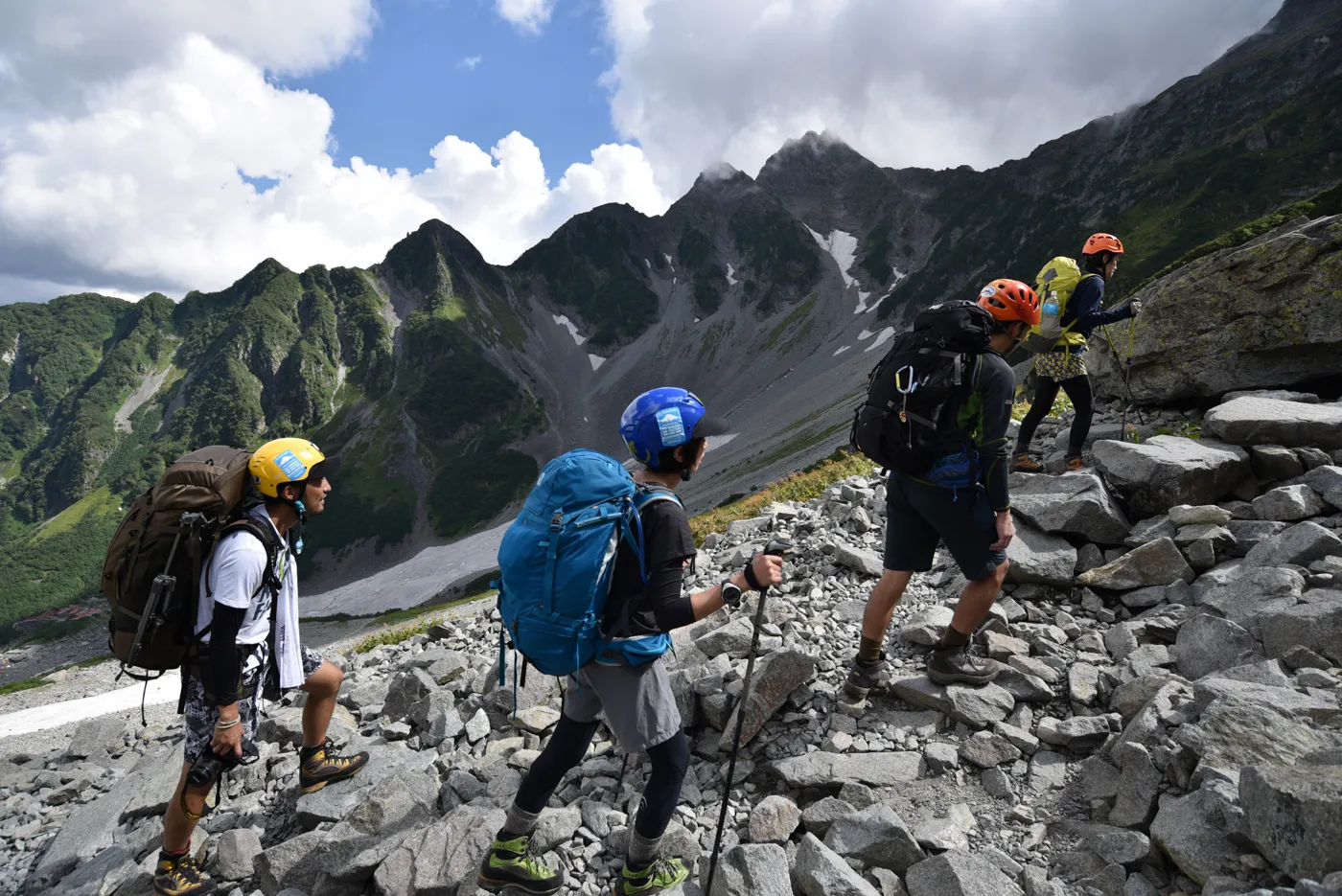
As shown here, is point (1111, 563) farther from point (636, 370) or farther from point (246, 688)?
point (636, 370)

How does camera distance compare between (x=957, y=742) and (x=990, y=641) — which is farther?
(x=990, y=641)

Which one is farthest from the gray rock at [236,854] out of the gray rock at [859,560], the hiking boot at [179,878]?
the gray rock at [859,560]

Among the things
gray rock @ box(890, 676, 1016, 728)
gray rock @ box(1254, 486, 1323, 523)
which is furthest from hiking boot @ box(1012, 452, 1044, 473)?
gray rock @ box(890, 676, 1016, 728)

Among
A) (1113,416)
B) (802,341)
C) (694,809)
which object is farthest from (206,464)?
(802,341)

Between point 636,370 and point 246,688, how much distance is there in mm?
192038

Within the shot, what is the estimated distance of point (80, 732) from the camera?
9844 mm

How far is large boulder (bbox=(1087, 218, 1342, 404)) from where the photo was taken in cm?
1002

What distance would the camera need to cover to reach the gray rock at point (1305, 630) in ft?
16.0

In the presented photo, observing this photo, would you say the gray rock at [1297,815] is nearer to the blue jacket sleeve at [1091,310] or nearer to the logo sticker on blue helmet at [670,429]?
the logo sticker on blue helmet at [670,429]

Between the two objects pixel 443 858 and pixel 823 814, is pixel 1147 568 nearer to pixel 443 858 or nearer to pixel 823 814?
pixel 823 814

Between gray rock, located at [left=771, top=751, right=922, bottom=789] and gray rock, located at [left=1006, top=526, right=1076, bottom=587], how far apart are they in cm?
324

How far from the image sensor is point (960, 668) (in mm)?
5773

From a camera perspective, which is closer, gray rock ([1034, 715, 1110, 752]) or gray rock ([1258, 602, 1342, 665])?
gray rock ([1258, 602, 1342, 665])

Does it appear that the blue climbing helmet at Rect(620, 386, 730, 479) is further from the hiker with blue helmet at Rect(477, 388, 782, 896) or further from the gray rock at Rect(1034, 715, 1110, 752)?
the gray rock at Rect(1034, 715, 1110, 752)
